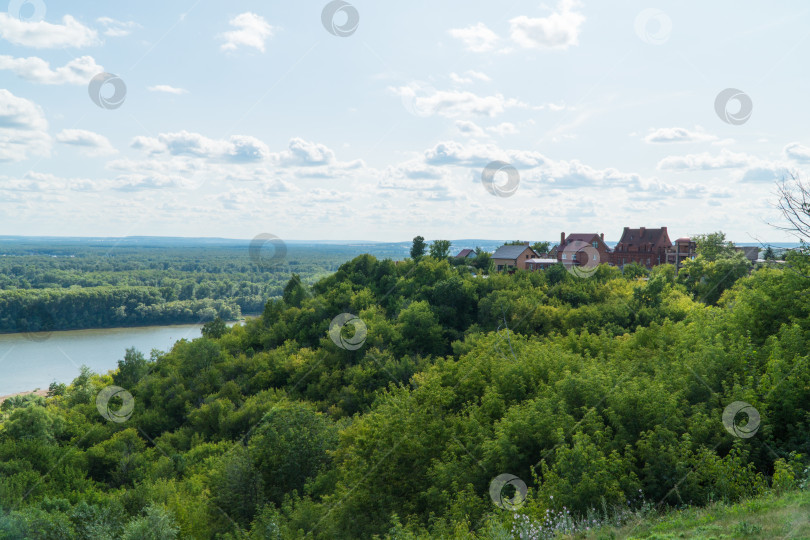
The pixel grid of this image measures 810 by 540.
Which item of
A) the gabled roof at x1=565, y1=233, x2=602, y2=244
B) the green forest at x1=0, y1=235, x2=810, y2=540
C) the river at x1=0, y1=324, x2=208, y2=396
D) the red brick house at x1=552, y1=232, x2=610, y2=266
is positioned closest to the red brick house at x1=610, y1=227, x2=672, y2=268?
the red brick house at x1=552, y1=232, x2=610, y2=266

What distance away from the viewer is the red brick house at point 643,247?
65500mm

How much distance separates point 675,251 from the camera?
66.1 meters

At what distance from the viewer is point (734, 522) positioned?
29.5 ft

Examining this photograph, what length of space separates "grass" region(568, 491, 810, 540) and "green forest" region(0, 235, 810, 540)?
2.06 ft

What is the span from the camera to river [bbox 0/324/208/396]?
6222cm

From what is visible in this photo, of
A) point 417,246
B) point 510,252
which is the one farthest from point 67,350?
point 510,252

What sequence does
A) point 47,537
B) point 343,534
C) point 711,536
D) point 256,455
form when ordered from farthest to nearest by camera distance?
point 256,455, point 47,537, point 343,534, point 711,536

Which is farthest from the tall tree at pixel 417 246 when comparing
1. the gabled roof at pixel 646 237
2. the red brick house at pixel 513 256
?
the gabled roof at pixel 646 237

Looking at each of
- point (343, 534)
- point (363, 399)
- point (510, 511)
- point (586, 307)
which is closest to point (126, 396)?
point (363, 399)

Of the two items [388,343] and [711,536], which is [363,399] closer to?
[388,343]

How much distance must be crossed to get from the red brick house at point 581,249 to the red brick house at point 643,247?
5.35 ft

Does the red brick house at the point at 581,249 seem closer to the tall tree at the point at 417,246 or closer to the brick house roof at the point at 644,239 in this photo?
the brick house roof at the point at 644,239

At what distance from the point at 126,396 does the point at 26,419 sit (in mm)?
7592

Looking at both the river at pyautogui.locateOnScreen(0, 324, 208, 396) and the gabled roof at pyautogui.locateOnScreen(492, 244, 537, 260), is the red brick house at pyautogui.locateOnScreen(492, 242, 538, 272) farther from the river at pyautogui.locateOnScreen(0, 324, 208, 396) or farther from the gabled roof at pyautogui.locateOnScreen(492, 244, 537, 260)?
the river at pyautogui.locateOnScreen(0, 324, 208, 396)
